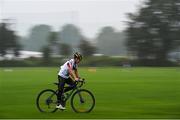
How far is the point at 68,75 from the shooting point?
488 inches

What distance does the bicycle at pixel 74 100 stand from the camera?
12675 mm

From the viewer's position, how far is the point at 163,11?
2329 inches

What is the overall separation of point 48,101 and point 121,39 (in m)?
42.2

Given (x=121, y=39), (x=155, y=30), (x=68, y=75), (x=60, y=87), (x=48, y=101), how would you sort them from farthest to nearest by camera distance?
1. (x=155, y=30)
2. (x=121, y=39)
3. (x=48, y=101)
4. (x=60, y=87)
5. (x=68, y=75)

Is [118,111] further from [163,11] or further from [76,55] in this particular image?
[163,11]

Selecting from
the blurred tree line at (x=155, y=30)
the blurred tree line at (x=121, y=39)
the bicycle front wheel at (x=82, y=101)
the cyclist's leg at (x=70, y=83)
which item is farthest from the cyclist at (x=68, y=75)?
the blurred tree line at (x=155, y=30)

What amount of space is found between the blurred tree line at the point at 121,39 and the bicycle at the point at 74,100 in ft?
101

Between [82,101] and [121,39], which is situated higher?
[121,39]

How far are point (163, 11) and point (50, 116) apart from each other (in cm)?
4838

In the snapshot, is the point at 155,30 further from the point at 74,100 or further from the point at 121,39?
the point at 74,100

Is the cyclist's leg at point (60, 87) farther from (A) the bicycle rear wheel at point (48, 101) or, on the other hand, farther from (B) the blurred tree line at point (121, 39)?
(B) the blurred tree line at point (121, 39)

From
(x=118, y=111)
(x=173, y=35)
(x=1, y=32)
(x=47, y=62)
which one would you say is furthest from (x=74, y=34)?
(x=118, y=111)

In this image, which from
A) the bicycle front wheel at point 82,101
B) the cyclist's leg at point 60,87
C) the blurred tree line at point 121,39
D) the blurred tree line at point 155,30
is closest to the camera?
the cyclist's leg at point 60,87

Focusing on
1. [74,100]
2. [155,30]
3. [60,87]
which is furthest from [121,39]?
[60,87]
